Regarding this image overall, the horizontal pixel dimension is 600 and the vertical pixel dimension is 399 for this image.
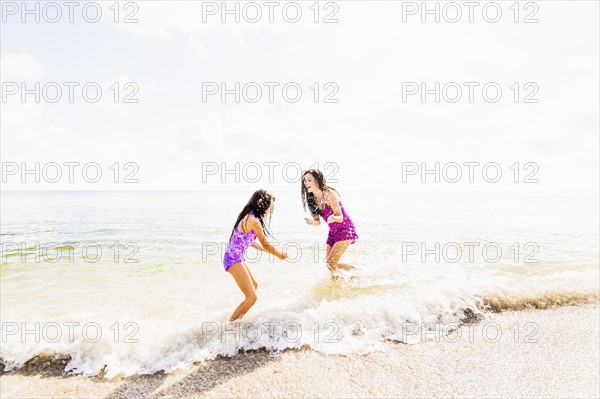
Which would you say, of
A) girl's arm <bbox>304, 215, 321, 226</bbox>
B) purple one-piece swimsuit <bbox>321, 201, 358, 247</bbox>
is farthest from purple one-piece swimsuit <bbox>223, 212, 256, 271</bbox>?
purple one-piece swimsuit <bbox>321, 201, 358, 247</bbox>

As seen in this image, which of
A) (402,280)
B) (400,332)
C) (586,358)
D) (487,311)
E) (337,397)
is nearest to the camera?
(337,397)

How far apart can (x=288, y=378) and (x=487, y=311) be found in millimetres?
3805

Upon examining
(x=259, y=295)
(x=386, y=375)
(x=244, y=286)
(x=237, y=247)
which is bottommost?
(x=386, y=375)

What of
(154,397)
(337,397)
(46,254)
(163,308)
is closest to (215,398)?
(154,397)

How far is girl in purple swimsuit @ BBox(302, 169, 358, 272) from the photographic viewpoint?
663 cm

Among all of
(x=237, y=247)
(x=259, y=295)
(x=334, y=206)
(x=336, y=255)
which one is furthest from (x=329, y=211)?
(x=237, y=247)

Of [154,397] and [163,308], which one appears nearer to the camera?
[154,397]

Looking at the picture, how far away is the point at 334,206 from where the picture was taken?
6.71m

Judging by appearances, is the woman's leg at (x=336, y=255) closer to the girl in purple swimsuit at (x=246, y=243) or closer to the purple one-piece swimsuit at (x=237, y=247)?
the girl in purple swimsuit at (x=246, y=243)

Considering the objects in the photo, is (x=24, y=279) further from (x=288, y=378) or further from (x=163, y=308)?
(x=288, y=378)

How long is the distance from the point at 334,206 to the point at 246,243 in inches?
93.3

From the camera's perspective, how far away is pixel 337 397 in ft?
10.9

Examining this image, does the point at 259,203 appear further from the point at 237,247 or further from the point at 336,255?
the point at 336,255

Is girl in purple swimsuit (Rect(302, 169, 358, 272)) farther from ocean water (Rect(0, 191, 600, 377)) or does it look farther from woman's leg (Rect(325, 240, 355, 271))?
ocean water (Rect(0, 191, 600, 377))
